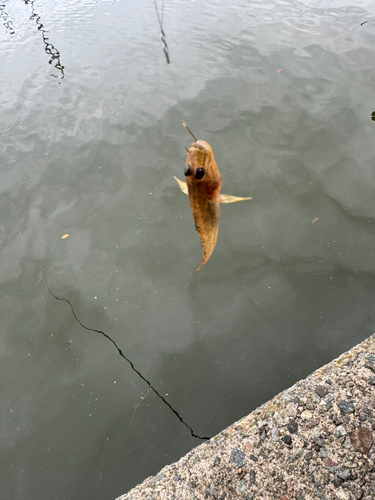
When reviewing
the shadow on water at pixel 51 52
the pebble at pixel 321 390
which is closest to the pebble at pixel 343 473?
the pebble at pixel 321 390

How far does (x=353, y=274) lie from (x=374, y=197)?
142 centimetres

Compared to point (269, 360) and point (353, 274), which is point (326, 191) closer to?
point (353, 274)

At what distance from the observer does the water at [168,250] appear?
3.16 metres

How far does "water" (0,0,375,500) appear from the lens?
10.4 feet

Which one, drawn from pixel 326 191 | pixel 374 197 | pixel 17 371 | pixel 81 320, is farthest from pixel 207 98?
pixel 17 371

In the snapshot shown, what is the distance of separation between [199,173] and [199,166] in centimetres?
4

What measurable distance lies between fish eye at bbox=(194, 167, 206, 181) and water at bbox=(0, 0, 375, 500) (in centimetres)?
244

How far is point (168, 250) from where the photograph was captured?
443 cm

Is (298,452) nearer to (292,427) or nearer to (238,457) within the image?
(292,427)

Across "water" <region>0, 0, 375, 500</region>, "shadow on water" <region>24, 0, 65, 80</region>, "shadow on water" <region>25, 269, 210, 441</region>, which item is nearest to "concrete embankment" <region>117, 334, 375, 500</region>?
"shadow on water" <region>25, 269, 210, 441</region>

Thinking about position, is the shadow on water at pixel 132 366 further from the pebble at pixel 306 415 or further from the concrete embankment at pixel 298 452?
the pebble at pixel 306 415

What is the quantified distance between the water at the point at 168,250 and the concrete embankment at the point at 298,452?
946 mm

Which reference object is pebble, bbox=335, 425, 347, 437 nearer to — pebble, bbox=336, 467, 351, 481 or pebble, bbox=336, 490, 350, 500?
pebble, bbox=336, 467, 351, 481

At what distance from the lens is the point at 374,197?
449 cm
